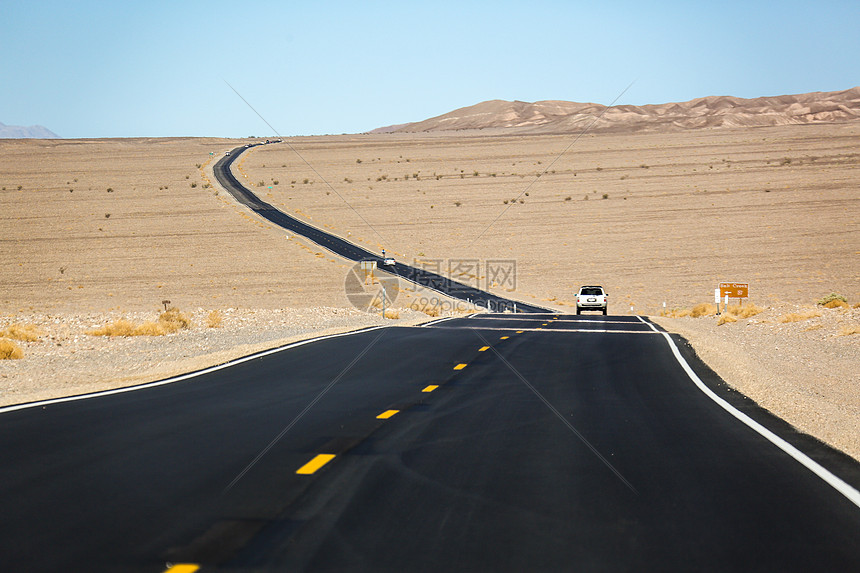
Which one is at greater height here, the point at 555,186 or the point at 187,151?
the point at 187,151

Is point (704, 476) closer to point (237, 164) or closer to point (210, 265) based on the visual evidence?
point (210, 265)

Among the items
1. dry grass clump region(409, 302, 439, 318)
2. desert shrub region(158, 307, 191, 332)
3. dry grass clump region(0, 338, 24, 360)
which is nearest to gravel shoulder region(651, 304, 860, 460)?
dry grass clump region(409, 302, 439, 318)

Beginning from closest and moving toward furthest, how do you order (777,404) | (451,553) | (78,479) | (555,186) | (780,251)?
(451,553), (78,479), (777,404), (780,251), (555,186)

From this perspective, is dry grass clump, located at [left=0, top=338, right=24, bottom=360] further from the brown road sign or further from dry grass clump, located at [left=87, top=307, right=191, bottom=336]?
the brown road sign

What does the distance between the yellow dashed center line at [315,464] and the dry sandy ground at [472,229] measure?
25.8ft

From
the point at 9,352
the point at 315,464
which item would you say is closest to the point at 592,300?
the point at 9,352

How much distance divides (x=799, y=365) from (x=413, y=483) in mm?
14433

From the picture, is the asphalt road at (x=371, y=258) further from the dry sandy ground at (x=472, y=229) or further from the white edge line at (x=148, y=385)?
the white edge line at (x=148, y=385)

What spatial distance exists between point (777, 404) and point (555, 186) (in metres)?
84.5

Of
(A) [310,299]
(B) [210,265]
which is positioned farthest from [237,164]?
(A) [310,299]

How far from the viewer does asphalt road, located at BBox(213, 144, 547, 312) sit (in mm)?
50897

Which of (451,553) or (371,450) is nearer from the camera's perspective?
(451,553)

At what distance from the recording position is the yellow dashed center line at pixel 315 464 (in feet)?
24.2

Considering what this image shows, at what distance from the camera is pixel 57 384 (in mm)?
16172
